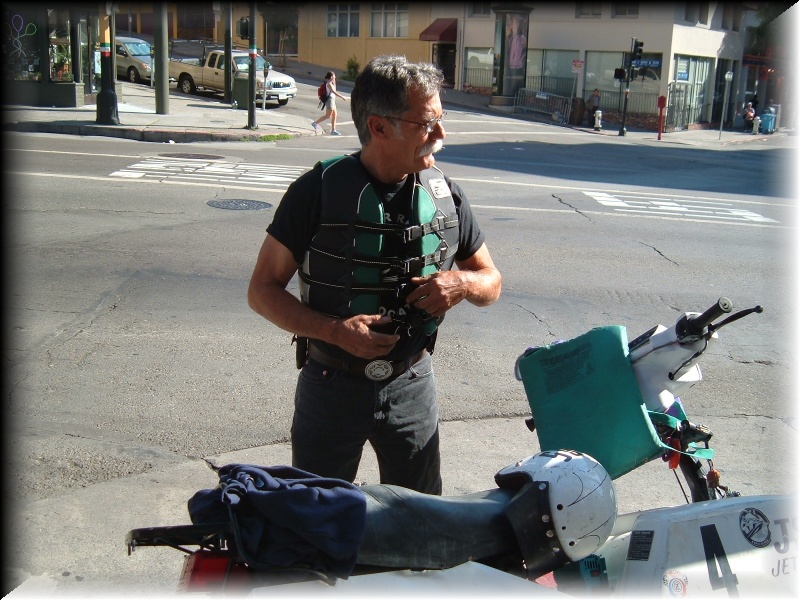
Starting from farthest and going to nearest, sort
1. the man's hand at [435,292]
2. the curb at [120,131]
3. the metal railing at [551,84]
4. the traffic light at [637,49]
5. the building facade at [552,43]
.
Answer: the metal railing at [551,84] < the building facade at [552,43] < the traffic light at [637,49] < the curb at [120,131] < the man's hand at [435,292]

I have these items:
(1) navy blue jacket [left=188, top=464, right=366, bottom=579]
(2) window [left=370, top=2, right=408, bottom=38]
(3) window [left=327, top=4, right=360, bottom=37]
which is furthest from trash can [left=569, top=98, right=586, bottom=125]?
(1) navy blue jacket [left=188, top=464, right=366, bottom=579]

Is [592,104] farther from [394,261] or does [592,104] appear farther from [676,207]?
[394,261]

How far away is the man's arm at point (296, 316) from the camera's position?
8.64ft

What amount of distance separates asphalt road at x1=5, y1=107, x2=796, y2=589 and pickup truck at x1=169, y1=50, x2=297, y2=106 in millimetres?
16153

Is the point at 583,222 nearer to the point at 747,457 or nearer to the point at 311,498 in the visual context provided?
the point at 747,457

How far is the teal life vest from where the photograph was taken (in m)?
2.70

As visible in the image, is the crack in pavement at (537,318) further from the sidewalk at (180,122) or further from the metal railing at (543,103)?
the metal railing at (543,103)

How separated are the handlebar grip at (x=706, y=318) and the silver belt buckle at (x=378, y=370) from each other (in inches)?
37.0

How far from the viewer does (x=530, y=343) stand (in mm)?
6820

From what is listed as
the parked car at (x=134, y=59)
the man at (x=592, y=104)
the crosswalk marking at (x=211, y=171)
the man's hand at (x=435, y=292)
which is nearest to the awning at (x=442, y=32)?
the man at (x=592, y=104)

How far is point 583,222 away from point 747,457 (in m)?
→ 7.32

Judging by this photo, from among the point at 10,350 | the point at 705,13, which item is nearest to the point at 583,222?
the point at 10,350

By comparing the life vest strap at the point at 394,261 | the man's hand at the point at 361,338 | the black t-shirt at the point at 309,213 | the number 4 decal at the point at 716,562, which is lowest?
the number 4 decal at the point at 716,562

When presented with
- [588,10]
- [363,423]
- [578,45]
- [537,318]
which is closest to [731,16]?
[588,10]
